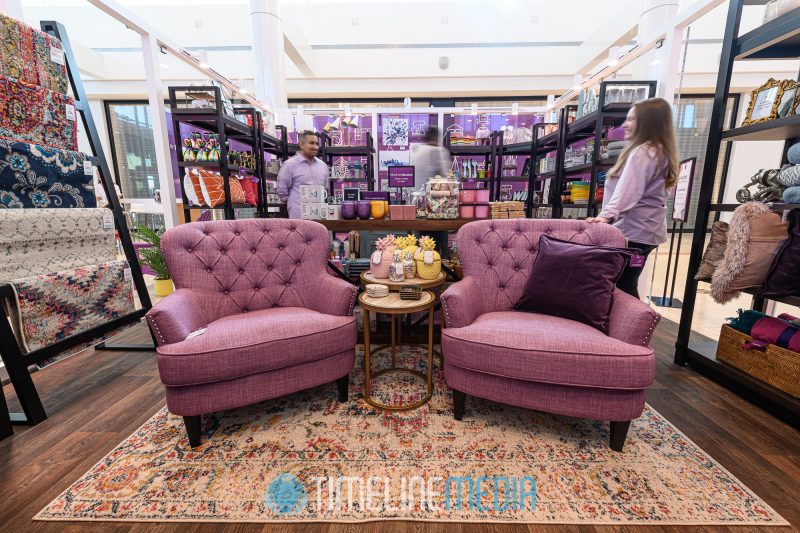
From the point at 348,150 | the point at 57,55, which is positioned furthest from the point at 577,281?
the point at 348,150

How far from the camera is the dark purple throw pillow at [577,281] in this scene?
1685mm

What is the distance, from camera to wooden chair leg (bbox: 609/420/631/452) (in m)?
1.49

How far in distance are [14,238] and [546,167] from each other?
16.3 feet

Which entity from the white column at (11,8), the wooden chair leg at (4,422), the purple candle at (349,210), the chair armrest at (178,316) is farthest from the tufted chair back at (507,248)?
the white column at (11,8)

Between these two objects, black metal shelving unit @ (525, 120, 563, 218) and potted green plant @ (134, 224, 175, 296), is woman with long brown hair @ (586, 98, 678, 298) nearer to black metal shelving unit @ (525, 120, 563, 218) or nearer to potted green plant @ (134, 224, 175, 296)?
A: black metal shelving unit @ (525, 120, 563, 218)

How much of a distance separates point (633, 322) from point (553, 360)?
1.33 feet

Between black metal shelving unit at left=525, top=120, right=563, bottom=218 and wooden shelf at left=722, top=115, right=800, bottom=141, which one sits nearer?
wooden shelf at left=722, top=115, right=800, bottom=141

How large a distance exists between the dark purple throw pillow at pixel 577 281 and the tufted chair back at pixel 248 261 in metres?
1.25

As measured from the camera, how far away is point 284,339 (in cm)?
159

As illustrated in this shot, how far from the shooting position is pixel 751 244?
185cm

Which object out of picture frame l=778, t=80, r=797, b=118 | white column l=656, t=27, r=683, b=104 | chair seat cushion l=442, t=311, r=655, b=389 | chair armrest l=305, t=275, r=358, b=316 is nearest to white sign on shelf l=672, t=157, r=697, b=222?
white column l=656, t=27, r=683, b=104

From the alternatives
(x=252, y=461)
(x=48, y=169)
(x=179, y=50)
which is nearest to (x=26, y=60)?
(x=48, y=169)

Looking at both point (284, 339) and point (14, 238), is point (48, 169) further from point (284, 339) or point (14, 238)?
point (284, 339)

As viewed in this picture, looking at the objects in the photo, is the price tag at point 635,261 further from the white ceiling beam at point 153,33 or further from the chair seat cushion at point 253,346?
the white ceiling beam at point 153,33
